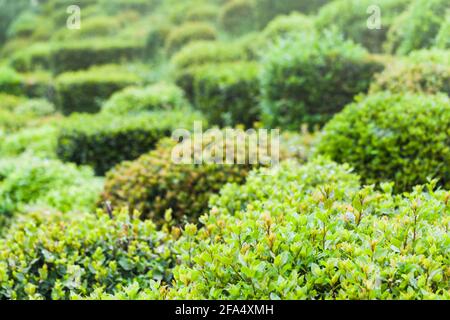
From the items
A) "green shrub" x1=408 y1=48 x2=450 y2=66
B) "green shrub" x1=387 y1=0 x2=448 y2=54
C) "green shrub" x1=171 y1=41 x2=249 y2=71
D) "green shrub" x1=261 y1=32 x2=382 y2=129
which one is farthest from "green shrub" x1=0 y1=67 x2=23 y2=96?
"green shrub" x1=408 y1=48 x2=450 y2=66

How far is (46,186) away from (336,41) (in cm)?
442

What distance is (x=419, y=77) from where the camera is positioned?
5938 millimetres

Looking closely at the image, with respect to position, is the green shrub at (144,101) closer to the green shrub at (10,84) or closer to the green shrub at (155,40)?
the green shrub at (10,84)

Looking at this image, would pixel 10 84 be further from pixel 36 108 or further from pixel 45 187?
pixel 45 187

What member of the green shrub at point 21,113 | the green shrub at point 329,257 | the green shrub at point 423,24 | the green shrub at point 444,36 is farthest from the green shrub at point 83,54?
the green shrub at point 329,257

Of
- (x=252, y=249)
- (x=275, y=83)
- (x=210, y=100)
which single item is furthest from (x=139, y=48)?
(x=252, y=249)

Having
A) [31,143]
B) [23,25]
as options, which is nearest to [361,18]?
[31,143]

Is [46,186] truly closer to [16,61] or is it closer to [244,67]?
[244,67]

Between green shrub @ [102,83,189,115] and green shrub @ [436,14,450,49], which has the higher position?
green shrub @ [436,14,450,49]

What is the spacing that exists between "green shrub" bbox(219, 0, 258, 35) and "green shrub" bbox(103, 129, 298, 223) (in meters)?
11.6

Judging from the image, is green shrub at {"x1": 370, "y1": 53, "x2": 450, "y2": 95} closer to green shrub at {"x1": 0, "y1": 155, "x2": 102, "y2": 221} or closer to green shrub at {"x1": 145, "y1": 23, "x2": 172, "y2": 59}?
green shrub at {"x1": 0, "y1": 155, "x2": 102, "y2": 221}

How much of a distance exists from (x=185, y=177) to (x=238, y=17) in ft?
42.0

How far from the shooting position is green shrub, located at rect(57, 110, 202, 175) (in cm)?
794
